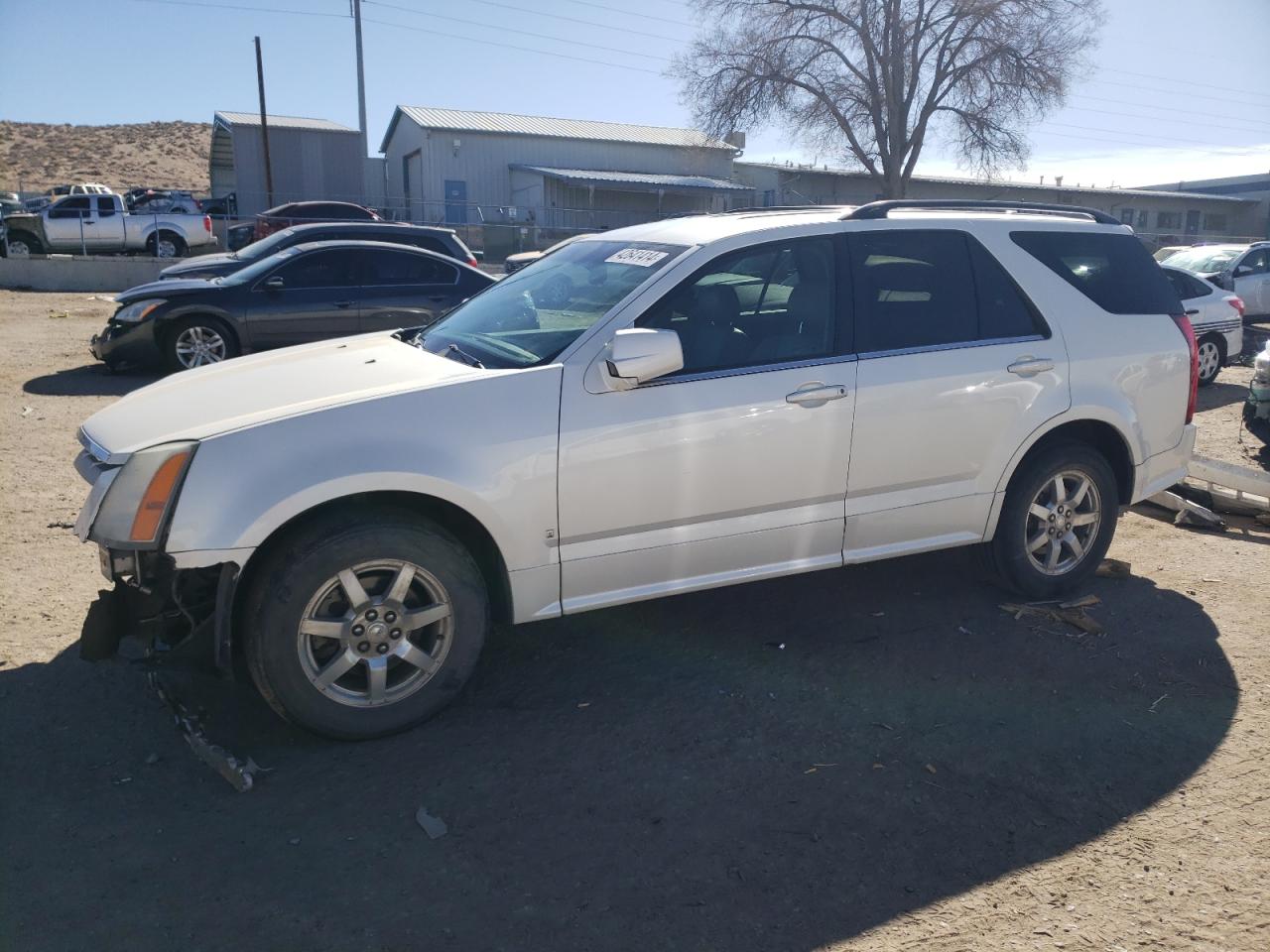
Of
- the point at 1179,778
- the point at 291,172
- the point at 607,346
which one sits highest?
the point at 291,172

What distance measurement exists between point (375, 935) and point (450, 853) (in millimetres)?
386

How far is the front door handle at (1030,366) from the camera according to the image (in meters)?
4.53

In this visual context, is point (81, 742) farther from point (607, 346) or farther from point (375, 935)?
point (607, 346)

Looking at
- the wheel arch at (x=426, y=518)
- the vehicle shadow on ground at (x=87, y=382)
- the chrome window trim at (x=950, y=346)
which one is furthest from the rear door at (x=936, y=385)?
the vehicle shadow on ground at (x=87, y=382)

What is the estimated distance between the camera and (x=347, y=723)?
349 centimetres

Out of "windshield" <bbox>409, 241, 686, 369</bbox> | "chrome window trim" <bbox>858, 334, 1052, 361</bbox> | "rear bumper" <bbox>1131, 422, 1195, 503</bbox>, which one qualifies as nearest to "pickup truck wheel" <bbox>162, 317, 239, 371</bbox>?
"windshield" <bbox>409, 241, 686, 369</bbox>

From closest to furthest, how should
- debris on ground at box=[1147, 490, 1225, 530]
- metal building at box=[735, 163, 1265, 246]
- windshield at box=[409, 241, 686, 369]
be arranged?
windshield at box=[409, 241, 686, 369] → debris on ground at box=[1147, 490, 1225, 530] → metal building at box=[735, 163, 1265, 246]

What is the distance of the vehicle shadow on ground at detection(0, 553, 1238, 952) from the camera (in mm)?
2709

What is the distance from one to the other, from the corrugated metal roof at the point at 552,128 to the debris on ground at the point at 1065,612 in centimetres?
3774

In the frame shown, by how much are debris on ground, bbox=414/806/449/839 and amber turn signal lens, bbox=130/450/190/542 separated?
128cm

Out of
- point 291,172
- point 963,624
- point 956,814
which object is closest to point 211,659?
Answer: point 956,814

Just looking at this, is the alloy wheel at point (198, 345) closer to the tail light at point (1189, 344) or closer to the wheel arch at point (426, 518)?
the wheel arch at point (426, 518)

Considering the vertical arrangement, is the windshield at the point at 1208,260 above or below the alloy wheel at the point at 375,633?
above

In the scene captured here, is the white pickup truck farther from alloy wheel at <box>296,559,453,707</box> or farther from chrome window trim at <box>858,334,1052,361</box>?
chrome window trim at <box>858,334,1052,361</box>
